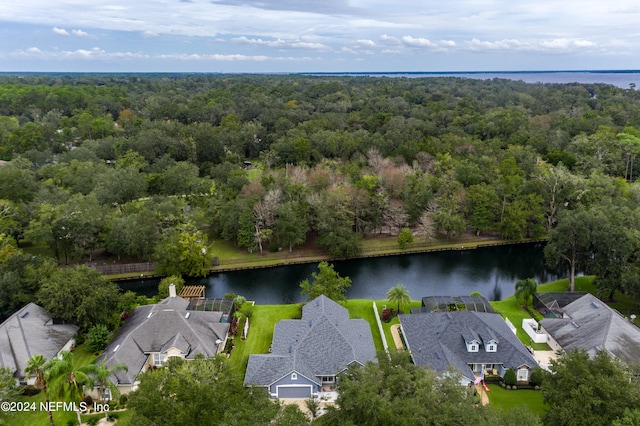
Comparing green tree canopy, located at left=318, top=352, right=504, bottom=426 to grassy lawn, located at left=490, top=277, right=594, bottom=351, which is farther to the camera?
grassy lawn, located at left=490, top=277, right=594, bottom=351

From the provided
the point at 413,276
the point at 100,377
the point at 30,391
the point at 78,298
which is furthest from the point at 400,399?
the point at 413,276

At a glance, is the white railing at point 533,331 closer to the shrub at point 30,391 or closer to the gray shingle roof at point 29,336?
the gray shingle roof at point 29,336

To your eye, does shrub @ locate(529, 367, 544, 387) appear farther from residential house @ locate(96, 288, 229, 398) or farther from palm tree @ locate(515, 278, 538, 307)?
residential house @ locate(96, 288, 229, 398)

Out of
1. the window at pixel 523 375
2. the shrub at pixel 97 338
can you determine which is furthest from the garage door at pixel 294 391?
the shrub at pixel 97 338

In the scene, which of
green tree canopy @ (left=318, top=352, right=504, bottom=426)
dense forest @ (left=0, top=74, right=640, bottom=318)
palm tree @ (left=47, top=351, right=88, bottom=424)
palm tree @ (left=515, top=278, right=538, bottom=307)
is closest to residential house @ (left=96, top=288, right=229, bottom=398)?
palm tree @ (left=47, top=351, right=88, bottom=424)

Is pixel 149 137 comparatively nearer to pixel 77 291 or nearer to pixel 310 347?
pixel 77 291

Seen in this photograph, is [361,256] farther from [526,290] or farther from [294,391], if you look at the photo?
[294,391]

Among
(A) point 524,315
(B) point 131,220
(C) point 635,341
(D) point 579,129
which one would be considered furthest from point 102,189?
(D) point 579,129
